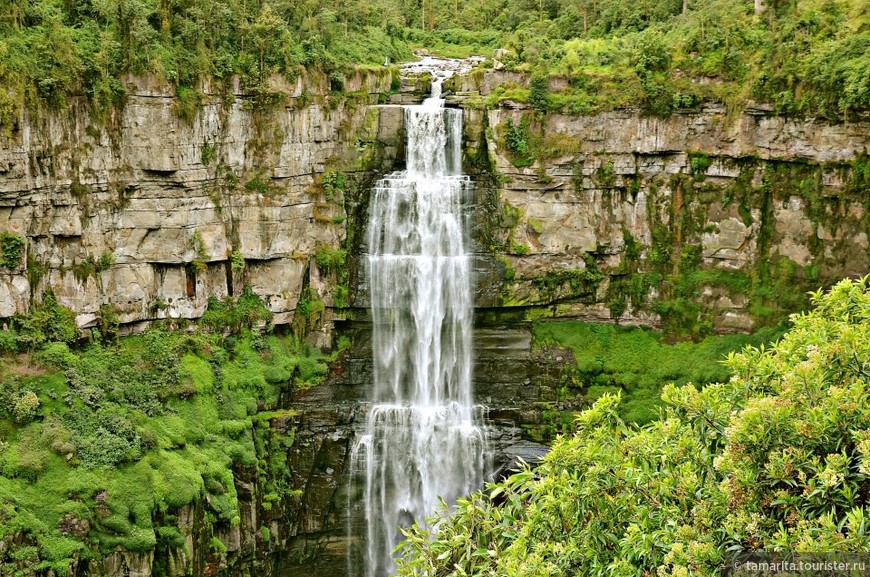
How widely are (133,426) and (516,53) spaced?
643 inches

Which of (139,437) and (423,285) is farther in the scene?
(423,285)

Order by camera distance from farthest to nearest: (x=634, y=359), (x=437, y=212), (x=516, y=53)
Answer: (x=516, y=53)
(x=437, y=212)
(x=634, y=359)

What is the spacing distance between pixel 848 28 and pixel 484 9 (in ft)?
60.1

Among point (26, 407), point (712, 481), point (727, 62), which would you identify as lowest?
point (26, 407)

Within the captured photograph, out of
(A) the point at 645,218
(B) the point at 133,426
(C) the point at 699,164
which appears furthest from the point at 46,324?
(C) the point at 699,164

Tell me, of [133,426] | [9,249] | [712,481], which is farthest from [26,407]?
[712,481]

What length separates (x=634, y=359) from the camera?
2550 cm

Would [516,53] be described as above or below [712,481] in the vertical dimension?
above

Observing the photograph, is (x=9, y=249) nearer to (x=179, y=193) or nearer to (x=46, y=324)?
(x=46, y=324)

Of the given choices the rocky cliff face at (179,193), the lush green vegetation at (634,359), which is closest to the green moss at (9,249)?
the rocky cliff face at (179,193)

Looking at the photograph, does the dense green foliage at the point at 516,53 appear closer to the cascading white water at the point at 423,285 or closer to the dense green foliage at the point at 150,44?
the dense green foliage at the point at 150,44

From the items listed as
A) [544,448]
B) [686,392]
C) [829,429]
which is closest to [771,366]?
[686,392]

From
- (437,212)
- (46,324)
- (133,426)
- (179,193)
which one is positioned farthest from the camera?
(437,212)

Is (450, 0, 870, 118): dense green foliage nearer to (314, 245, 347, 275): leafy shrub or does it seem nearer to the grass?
(314, 245, 347, 275): leafy shrub
